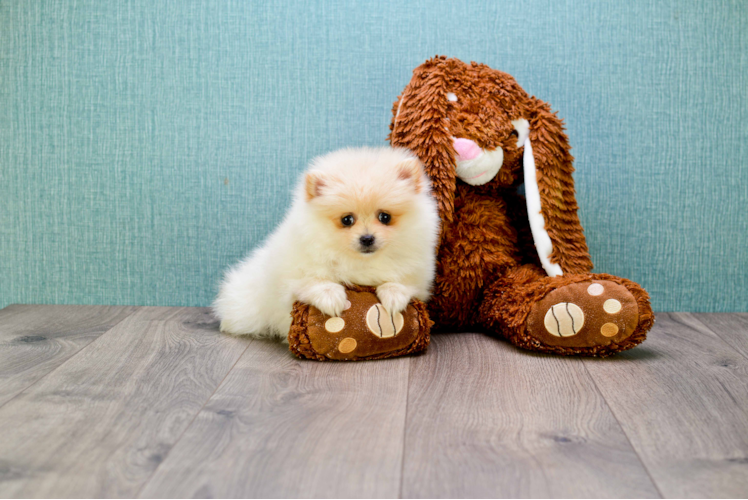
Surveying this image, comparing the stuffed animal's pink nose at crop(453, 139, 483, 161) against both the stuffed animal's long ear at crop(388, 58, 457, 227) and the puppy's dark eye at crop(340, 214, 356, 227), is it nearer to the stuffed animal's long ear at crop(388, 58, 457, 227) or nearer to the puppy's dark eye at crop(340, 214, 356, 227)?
the stuffed animal's long ear at crop(388, 58, 457, 227)

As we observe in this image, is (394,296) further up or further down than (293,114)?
further down

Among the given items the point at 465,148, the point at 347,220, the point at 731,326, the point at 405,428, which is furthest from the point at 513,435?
the point at 731,326

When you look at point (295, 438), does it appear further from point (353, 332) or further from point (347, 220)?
point (347, 220)

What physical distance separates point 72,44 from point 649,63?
5.07 feet

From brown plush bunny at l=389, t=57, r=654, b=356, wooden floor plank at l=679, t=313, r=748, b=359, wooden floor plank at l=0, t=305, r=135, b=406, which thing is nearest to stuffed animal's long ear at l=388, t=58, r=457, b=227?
brown plush bunny at l=389, t=57, r=654, b=356

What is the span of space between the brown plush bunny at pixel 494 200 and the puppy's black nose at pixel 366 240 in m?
0.24

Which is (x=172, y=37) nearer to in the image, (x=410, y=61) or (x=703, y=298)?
(x=410, y=61)

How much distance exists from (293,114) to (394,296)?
0.68 m

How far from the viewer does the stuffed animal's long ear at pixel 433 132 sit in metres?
1.35

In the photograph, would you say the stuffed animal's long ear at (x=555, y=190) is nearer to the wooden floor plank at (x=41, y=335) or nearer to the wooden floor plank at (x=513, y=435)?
the wooden floor plank at (x=513, y=435)

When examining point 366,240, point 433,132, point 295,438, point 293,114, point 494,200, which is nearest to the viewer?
point 295,438

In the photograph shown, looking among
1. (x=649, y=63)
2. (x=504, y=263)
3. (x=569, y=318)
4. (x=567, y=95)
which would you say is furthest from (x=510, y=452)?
(x=649, y=63)

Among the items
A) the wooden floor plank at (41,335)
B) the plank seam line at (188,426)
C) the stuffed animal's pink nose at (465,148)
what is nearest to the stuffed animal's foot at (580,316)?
the stuffed animal's pink nose at (465,148)

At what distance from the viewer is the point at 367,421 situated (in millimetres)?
939
